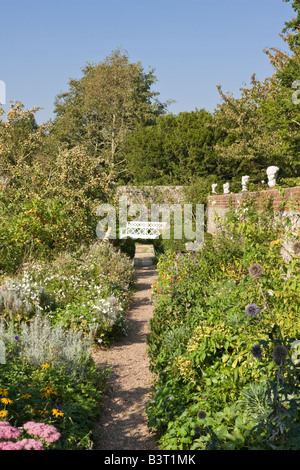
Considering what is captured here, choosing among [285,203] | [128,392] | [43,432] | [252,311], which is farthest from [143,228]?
[43,432]

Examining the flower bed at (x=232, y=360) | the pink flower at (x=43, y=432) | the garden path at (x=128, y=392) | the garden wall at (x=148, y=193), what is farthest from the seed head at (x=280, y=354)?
the garden wall at (x=148, y=193)

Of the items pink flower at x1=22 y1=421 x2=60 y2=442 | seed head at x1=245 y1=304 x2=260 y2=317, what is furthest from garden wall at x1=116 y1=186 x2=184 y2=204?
pink flower at x1=22 y1=421 x2=60 y2=442

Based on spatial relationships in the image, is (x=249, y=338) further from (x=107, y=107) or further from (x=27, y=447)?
(x=107, y=107)

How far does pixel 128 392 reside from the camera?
4.48 meters

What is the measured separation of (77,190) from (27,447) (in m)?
8.33

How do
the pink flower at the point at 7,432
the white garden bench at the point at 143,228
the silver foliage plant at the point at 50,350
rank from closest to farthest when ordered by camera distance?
1. the pink flower at the point at 7,432
2. the silver foliage plant at the point at 50,350
3. the white garden bench at the point at 143,228

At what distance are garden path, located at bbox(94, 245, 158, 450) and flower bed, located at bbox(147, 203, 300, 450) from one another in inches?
7.6

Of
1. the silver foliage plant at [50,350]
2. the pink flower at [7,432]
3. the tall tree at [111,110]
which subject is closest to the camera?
the pink flower at [7,432]

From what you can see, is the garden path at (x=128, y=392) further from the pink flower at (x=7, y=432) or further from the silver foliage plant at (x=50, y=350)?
the pink flower at (x=7, y=432)

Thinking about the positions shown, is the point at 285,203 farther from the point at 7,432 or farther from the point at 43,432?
the point at 7,432

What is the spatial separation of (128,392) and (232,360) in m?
1.36

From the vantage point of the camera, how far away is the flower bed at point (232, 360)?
2447 millimetres

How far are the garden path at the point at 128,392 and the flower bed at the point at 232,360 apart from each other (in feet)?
0.63

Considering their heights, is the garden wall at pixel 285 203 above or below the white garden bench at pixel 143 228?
above
